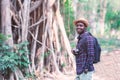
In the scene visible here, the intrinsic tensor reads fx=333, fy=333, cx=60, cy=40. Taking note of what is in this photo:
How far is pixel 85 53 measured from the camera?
15.9ft

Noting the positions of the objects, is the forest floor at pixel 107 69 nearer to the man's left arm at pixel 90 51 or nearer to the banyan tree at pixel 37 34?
the banyan tree at pixel 37 34

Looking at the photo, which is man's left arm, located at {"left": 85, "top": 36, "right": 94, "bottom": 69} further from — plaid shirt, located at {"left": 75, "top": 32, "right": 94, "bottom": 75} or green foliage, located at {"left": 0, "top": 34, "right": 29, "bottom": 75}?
green foliage, located at {"left": 0, "top": 34, "right": 29, "bottom": 75}

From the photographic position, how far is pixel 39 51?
27.3ft

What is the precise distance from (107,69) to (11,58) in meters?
4.65

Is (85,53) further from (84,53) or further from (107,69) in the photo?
(107,69)

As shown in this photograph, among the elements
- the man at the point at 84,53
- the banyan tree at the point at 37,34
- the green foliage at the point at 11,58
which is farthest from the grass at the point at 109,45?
the man at the point at 84,53

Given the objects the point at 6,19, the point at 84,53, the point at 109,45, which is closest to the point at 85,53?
the point at 84,53

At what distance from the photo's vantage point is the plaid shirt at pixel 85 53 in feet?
15.7

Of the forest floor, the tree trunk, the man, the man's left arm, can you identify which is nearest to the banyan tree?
the tree trunk

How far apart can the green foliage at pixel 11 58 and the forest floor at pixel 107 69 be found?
4.56 ft

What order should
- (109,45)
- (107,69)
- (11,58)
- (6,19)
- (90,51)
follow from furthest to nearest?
1. (109,45)
2. (107,69)
3. (6,19)
4. (11,58)
5. (90,51)

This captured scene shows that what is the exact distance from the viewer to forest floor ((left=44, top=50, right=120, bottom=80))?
8677 mm

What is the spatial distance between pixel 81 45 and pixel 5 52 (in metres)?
2.33

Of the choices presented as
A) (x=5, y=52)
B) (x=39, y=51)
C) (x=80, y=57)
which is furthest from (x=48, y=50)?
(x=80, y=57)
